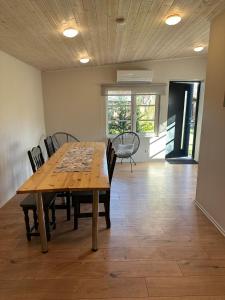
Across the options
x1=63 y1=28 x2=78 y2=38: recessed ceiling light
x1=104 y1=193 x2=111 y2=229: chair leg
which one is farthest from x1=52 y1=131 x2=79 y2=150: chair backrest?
x1=104 y1=193 x2=111 y2=229: chair leg

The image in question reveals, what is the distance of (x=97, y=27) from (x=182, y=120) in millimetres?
3778

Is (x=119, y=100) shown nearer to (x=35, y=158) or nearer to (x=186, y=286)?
(x=35, y=158)

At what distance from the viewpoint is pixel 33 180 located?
6.73 ft

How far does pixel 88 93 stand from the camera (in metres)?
5.21

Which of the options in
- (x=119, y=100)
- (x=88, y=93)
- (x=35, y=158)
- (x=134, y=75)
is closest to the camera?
(x=35, y=158)

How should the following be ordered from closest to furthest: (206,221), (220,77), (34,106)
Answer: (220,77) → (206,221) → (34,106)

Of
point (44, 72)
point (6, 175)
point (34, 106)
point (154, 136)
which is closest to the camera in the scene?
point (6, 175)

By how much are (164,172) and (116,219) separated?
7.35 ft

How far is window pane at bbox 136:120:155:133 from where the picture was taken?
5.48m

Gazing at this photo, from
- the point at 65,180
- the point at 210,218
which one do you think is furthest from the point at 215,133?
the point at 65,180

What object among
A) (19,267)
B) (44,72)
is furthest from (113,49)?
(19,267)

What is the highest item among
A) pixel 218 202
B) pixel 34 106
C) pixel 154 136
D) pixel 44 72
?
pixel 44 72

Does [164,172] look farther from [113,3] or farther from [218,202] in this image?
[113,3]

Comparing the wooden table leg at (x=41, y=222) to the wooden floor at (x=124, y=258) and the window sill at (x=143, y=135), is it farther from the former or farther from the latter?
the window sill at (x=143, y=135)
